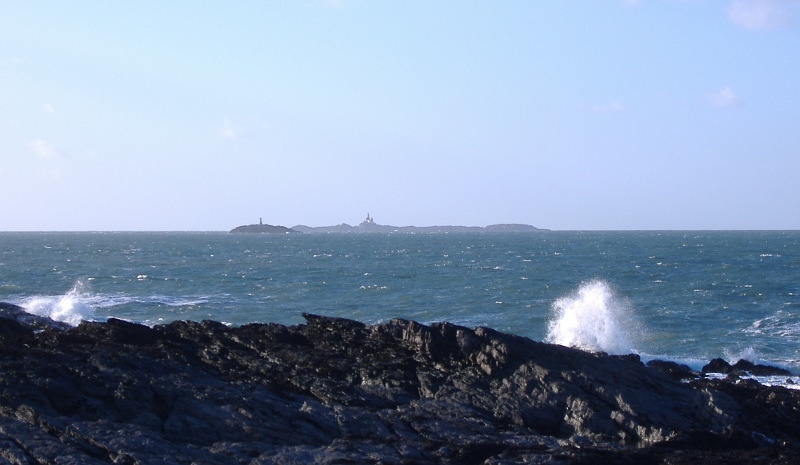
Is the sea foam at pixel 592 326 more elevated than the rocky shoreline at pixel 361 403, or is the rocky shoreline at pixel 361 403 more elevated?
the rocky shoreline at pixel 361 403

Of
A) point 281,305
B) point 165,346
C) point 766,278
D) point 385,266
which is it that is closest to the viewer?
point 165,346

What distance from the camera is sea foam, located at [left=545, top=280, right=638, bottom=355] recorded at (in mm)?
27625

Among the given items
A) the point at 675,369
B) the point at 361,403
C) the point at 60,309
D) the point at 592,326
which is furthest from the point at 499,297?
the point at 361,403

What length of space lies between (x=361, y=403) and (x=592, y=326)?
701 inches

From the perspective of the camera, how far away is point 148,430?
12.8 metres

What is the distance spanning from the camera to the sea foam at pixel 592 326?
27625mm

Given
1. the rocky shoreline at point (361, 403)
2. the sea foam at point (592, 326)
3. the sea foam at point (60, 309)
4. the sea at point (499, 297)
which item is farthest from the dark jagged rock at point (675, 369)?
the sea foam at point (60, 309)

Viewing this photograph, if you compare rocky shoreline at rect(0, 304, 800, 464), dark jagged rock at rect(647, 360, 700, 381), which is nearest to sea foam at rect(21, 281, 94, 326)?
rocky shoreline at rect(0, 304, 800, 464)

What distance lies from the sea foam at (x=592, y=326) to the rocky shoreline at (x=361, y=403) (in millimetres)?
9293

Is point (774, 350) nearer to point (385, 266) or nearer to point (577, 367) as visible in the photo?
point (577, 367)

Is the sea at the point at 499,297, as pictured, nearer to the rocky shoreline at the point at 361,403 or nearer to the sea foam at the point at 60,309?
the sea foam at the point at 60,309

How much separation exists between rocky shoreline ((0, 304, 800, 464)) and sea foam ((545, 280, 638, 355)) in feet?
30.5

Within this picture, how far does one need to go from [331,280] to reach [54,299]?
18.1 metres

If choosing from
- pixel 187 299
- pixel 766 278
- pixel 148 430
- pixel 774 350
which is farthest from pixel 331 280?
pixel 148 430
